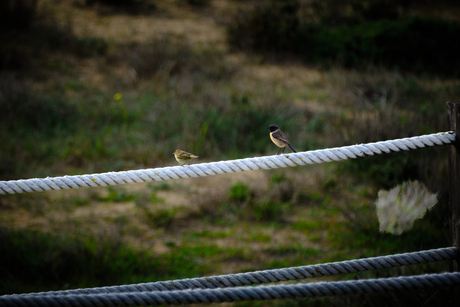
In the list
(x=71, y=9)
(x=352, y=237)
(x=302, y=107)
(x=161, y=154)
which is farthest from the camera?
(x=71, y=9)

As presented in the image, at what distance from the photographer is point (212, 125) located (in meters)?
7.31

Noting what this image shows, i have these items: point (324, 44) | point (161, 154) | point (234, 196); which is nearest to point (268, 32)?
point (324, 44)

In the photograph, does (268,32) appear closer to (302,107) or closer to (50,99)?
(302,107)

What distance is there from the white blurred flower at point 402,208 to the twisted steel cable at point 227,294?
9.05ft

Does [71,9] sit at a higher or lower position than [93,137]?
higher

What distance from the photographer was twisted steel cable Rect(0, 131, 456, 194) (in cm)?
180

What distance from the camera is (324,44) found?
37.4ft

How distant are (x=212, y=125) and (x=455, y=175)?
221 inches

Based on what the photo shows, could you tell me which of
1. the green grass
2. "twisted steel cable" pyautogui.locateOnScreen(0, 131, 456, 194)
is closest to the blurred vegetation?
Answer: the green grass

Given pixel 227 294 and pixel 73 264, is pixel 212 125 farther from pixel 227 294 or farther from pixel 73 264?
pixel 227 294

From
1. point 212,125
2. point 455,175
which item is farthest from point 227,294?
point 212,125

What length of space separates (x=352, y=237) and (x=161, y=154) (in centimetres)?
342

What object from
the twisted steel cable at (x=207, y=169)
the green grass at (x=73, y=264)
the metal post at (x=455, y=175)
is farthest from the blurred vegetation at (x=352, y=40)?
the twisted steel cable at (x=207, y=169)

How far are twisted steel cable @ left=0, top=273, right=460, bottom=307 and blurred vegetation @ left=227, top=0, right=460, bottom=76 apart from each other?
30.8 ft
